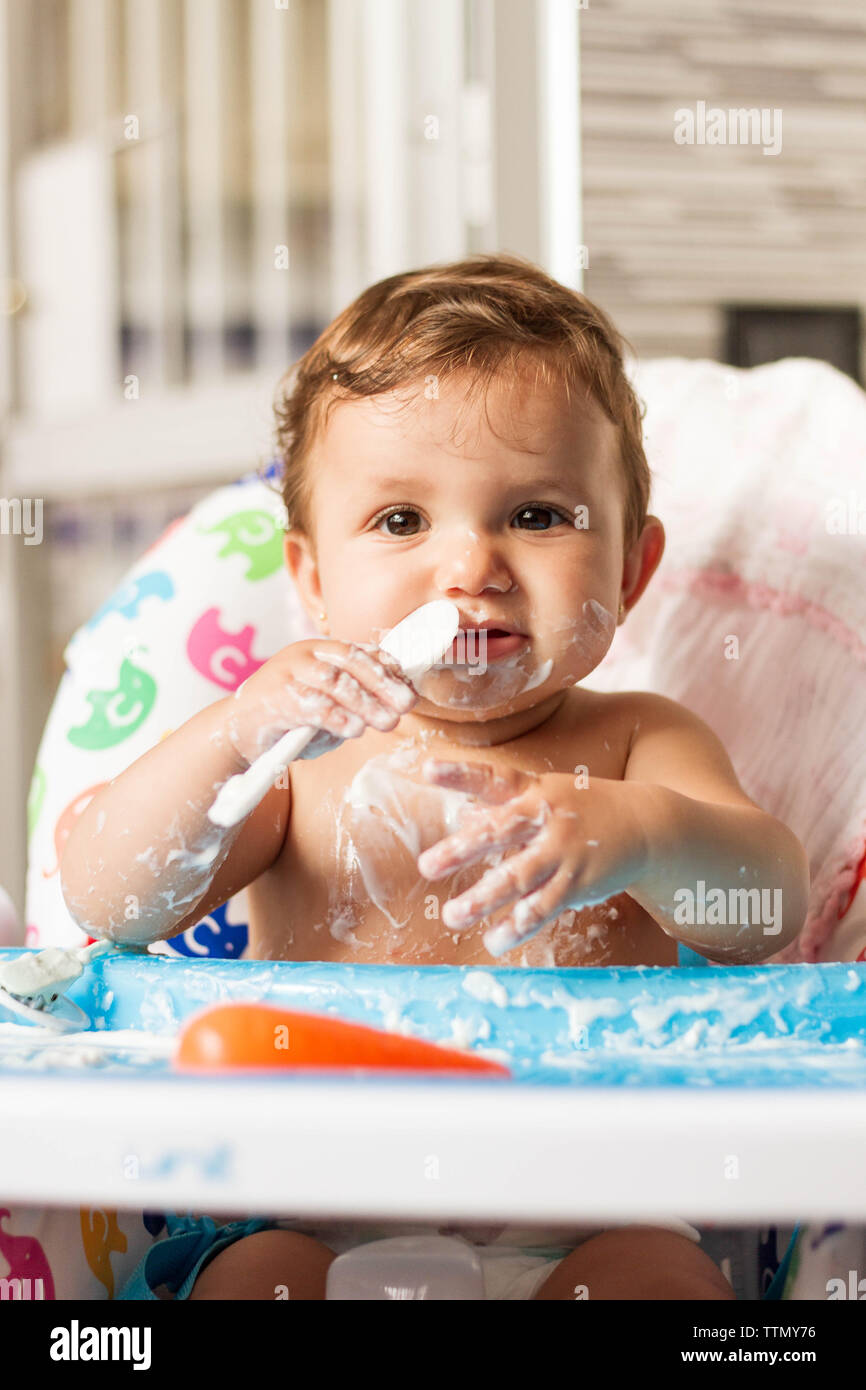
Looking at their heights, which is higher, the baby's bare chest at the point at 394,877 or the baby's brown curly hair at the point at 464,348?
the baby's brown curly hair at the point at 464,348

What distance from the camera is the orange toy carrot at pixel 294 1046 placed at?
525 mm

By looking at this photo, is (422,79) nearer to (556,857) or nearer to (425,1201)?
(556,857)

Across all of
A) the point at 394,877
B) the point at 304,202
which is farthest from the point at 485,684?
the point at 304,202

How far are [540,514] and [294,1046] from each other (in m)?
0.46

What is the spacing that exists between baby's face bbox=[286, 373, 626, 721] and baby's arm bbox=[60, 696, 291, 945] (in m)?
0.14

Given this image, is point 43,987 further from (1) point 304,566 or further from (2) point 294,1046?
(1) point 304,566

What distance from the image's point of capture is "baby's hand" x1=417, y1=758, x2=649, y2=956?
0.62 meters

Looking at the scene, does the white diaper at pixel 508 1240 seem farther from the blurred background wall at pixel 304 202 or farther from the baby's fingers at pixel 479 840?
the blurred background wall at pixel 304 202

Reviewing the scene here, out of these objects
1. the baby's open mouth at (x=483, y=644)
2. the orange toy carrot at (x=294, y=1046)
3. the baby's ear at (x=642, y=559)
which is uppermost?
the baby's ear at (x=642, y=559)

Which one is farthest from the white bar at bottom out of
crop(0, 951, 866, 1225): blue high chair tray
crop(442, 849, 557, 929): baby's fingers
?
crop(442, 849, 557, 929): baby's fingers

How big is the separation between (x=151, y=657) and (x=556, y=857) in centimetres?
60

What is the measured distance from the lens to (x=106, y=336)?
102 inches

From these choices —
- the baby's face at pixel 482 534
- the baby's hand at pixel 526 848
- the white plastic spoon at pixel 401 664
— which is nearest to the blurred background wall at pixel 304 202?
the baby's face at pixel 482 534
